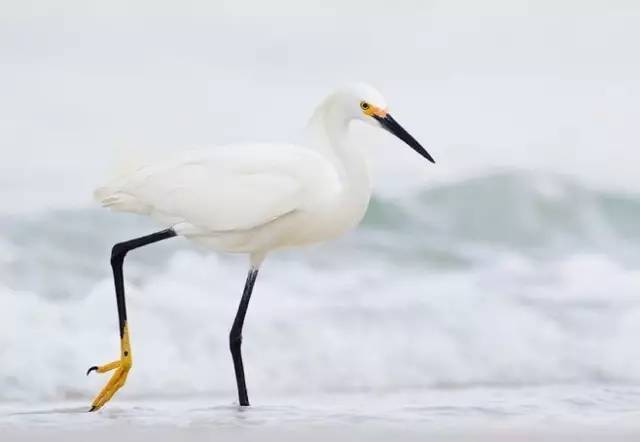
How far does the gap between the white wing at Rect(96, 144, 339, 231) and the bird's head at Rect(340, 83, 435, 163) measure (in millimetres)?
185

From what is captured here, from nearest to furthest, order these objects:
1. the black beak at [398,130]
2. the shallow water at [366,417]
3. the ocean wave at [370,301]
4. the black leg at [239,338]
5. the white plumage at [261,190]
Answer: the shallow water at [366,417], the white plumage at [261,190], the black beak at [398,130], the black leg at [239,338], the ocean wave at [370,301]

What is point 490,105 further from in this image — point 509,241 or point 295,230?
point 295,230

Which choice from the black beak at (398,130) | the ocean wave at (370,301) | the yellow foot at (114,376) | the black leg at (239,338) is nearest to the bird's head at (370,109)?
the black beak at (398,130)

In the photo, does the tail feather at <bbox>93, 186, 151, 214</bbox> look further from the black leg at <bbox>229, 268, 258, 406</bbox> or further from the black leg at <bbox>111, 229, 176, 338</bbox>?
the black leg at <bbox>229, 268, 258, 406</bbox>

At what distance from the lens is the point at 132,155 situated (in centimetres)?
442

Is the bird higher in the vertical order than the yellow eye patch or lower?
lower

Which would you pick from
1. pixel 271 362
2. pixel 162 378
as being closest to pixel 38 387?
pixel 162 378

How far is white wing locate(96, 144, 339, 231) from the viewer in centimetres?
385

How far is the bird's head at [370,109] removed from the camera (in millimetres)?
3982

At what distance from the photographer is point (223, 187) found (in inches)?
153

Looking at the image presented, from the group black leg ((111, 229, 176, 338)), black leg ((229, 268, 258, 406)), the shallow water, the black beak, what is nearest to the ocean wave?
the shallow water

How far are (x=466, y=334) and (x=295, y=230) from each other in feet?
4.41

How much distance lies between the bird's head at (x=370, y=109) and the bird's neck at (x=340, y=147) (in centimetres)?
3

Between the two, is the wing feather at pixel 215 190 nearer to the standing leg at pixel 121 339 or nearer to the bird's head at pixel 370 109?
the standing leg at pixel 121 339
